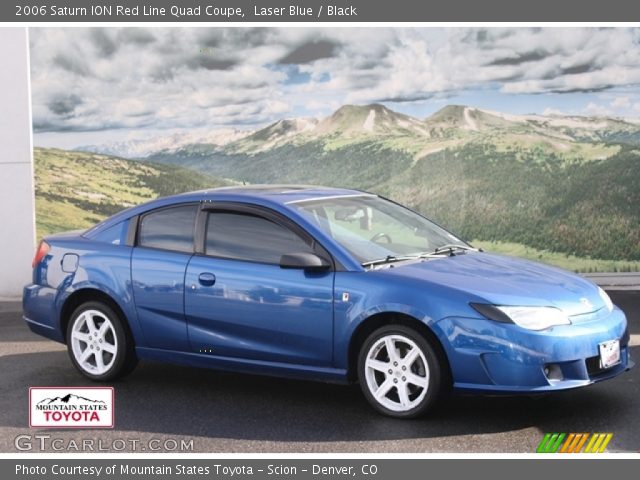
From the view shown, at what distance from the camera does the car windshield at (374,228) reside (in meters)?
7.50

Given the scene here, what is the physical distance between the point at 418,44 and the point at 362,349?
764cm

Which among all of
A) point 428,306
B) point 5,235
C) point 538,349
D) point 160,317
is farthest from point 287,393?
point 5,235

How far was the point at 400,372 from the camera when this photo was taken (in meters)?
6.92

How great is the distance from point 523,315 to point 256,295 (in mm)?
1770

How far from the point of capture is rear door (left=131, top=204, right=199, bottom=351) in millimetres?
7766

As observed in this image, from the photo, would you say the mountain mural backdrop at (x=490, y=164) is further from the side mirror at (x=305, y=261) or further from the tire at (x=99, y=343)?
the side mirror at (x=305, y=261)

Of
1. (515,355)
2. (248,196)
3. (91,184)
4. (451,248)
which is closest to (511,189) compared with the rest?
(91,184)

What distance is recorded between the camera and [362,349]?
23.0ft

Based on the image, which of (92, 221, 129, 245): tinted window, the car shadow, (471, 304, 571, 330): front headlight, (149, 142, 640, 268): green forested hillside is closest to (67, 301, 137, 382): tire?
the car shadow

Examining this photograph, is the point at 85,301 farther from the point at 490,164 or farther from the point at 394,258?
the point at 490,164

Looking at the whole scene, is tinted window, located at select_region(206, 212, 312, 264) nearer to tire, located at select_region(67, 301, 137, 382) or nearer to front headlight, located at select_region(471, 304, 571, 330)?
tire, located at select_region(67, 301, 137, 382)

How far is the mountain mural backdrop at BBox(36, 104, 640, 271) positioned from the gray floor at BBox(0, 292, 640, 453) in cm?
596

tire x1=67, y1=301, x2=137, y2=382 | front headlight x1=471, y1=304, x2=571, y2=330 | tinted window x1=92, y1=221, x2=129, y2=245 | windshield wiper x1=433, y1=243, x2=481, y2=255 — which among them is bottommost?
tire x1=67, y1=301, x2=137, y2=382

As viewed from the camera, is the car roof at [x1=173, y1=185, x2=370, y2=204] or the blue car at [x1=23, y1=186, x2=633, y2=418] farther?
the car roof at [x1=173, y1=185, x2=370, y2=204]
